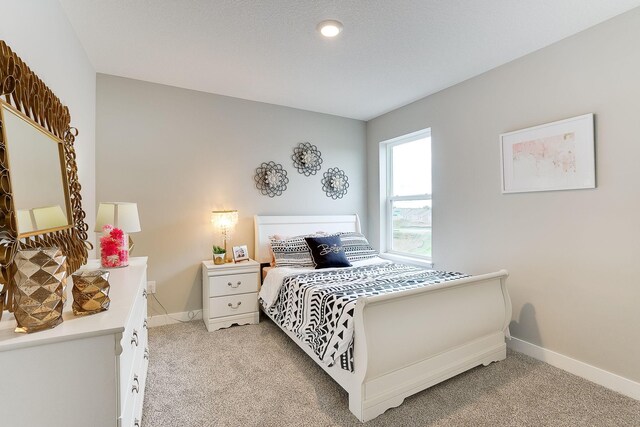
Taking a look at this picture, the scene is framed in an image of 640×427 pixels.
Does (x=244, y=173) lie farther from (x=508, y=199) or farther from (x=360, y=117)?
(x=508, y=199)

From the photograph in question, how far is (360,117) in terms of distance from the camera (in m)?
4.20

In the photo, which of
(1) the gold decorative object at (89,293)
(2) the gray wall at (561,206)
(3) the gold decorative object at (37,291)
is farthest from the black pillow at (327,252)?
(3) the gold decorative object at (37,291)

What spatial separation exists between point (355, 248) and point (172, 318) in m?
2.07

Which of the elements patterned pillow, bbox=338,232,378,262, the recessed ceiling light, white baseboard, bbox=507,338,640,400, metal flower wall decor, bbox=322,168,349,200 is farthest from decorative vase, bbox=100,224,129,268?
white baseboard, bbox=507,338,640,400

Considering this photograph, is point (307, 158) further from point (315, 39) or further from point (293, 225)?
point (315, 39)

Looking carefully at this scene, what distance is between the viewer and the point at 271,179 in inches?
143

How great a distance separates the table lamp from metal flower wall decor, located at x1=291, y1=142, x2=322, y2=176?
103 cm

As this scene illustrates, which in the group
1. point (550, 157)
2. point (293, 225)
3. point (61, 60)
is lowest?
point (293, 225)

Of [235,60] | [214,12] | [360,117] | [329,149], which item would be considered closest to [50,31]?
[214,12]

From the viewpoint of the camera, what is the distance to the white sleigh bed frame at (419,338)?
1725 millimetres

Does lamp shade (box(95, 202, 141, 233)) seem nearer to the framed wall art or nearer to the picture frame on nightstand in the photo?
the picture frame on nightstand

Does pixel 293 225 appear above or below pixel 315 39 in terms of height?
below

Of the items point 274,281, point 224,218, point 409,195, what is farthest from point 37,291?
point 409,195

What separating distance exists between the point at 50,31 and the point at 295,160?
245 centimetres
